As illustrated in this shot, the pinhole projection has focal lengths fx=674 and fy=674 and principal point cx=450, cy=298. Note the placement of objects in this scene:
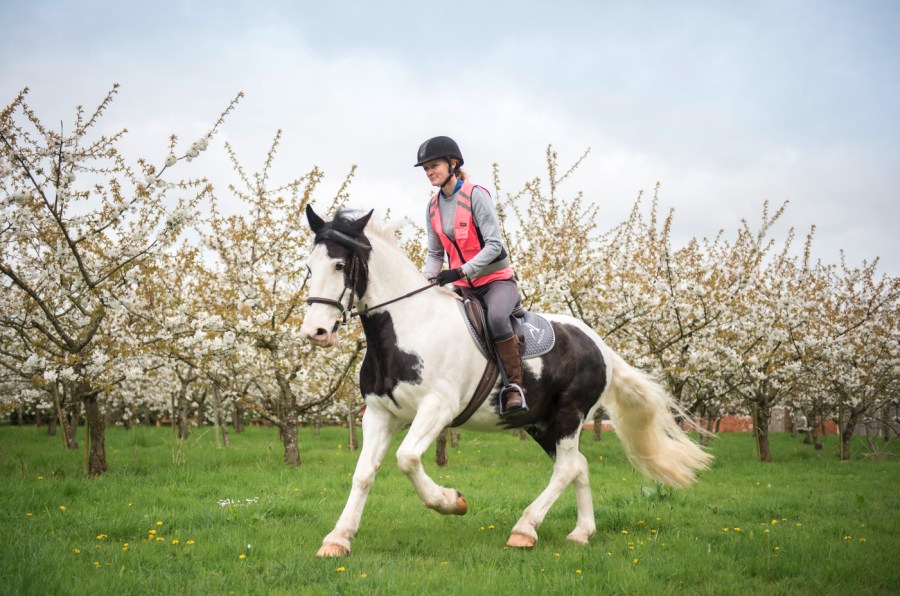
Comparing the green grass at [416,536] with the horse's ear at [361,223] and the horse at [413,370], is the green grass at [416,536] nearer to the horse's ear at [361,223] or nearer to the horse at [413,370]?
the horse at [413,370]

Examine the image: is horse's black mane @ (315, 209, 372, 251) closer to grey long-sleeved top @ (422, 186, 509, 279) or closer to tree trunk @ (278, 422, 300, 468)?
grey long-sleeved top @ (422, 186, 509, 279)

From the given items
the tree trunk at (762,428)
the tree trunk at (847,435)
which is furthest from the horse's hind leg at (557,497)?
the tree trunk at (847,435)

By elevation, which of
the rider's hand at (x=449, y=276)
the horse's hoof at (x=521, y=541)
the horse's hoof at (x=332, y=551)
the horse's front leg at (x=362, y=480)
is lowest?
the horse's hoof at (x=521, y=541)

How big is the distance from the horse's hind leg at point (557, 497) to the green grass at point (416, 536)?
0.48 feet

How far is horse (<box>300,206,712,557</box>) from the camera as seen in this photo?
16.6ft

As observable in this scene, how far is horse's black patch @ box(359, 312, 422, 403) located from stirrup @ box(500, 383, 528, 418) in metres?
0.81

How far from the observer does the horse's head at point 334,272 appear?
15.9ft

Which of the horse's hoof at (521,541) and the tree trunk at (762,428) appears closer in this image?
the horse's hoof at (521,541)

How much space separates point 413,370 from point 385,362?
0.83 ft

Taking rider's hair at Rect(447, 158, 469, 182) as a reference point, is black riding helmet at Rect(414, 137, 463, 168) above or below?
above

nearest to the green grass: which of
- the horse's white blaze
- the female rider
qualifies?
the female rider

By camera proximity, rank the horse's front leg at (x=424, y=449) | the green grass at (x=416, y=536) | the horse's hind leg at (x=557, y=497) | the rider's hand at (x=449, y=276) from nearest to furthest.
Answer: the green grass at (x=416, y=536) → the horse's front leg at (x=424, y=449) → the rider's hand at (x=449, y=276) → the horse's hind leg at (x=557, y=497)

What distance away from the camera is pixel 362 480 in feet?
17.2

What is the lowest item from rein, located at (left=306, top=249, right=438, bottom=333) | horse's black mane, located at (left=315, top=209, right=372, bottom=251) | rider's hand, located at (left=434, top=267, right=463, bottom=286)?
rein, located at (left=306, top=249, right=438, bottom=333)
